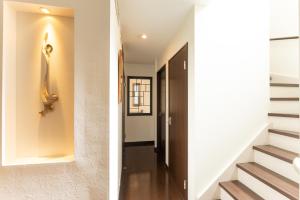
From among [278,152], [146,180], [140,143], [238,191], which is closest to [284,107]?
[278,152]

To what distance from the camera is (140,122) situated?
16.9ft

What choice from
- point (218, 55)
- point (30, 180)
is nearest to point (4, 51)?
point (30, 180)

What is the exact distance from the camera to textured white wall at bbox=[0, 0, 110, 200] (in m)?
1.22

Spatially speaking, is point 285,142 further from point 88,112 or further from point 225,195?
point 88,112

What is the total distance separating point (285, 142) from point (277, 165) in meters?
0.32

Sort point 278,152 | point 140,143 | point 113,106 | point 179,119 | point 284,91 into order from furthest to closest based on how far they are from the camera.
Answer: point 140,143 → point 179,119 → point 284,91 → point 278,152 → point 113,106

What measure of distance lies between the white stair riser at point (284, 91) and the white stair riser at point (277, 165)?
0.84 metres

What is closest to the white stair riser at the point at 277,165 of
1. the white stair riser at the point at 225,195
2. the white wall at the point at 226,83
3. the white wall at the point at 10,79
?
the white wall at the point at 226,83

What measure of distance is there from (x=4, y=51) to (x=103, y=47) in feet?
2.13

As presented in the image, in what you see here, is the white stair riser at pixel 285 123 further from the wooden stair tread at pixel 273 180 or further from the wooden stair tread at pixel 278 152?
the wooden stair tread at pixel 273 180

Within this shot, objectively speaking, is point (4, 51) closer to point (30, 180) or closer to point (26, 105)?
point (26, 105)

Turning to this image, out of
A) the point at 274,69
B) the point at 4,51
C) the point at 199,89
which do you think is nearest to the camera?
the point at 4,51

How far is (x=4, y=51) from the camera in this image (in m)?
1.14

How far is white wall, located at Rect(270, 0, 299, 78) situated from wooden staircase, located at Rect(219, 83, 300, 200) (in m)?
0.37
